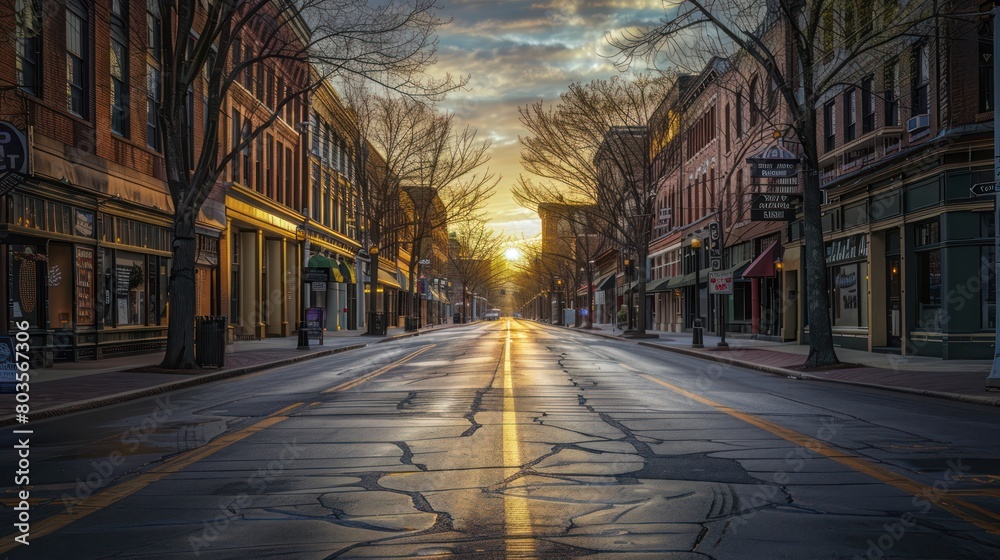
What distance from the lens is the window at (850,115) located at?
2906 cm

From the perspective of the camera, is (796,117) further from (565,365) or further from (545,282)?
(545,282)

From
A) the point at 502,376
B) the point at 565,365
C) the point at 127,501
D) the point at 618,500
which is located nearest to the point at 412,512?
the point at 618,500

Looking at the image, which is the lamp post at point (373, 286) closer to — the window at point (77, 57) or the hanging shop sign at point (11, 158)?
the window at point (77, 57)

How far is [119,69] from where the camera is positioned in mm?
26172

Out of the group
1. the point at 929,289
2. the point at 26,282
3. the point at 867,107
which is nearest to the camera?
the point at 26,282

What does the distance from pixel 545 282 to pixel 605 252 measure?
3039cm

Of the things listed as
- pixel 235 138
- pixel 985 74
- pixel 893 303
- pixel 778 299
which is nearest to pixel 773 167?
pixel 985 74

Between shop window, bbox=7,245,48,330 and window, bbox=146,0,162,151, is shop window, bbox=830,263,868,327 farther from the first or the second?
shop window, bbox=7,245,48,330

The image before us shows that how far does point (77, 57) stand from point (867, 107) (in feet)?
76.6

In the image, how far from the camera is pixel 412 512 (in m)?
5.98

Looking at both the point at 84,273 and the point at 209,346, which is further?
the point at 84,273

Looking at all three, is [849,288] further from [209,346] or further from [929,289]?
[209,346]

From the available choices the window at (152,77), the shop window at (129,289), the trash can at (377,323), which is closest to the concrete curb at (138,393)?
the shop window at (129,289)

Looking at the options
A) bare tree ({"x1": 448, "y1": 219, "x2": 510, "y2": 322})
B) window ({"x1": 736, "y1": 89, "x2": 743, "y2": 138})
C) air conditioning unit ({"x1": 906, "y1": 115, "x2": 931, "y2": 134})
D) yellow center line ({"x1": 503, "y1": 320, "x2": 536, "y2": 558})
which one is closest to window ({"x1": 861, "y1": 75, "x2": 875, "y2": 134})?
air conditioning unit ({"x1": 906, "y1": 115, "x2": 931, "y2": 134})
